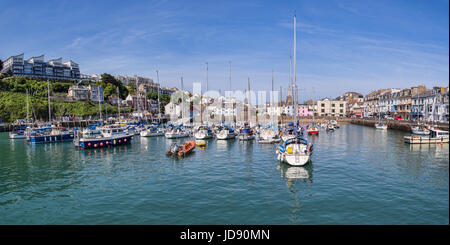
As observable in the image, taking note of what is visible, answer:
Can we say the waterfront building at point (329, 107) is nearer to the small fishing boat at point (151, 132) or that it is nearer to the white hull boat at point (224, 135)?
the white hull boat at point (224, 135)

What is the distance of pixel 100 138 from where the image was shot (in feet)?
162

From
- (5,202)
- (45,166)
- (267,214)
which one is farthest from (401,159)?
(45,166)

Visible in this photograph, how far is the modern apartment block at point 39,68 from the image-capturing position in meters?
155

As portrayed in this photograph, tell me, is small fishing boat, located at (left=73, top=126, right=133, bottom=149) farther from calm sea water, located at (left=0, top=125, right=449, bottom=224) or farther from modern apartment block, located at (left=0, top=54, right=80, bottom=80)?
modern apartment block, located at (left=0, top=54, right=80, bottom=80)

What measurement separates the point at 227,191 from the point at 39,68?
610 feet

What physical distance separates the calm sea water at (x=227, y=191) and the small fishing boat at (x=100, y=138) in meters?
10.9

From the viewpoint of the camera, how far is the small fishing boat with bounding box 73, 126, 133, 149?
4738 centimetres

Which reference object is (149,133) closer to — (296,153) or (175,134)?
(175,134)

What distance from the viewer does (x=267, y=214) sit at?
55.6ft

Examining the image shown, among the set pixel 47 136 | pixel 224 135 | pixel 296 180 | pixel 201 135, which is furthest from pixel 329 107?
pixel 296 180

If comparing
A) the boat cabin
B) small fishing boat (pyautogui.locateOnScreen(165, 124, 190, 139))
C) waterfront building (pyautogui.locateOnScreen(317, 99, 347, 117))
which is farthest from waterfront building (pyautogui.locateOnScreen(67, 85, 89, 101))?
Result: the boat cabin

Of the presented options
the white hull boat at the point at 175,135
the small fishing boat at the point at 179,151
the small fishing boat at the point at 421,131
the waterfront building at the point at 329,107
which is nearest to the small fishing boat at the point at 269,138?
the small fishing boat at the point at 179,151

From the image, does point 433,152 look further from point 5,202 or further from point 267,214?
point 5,202
